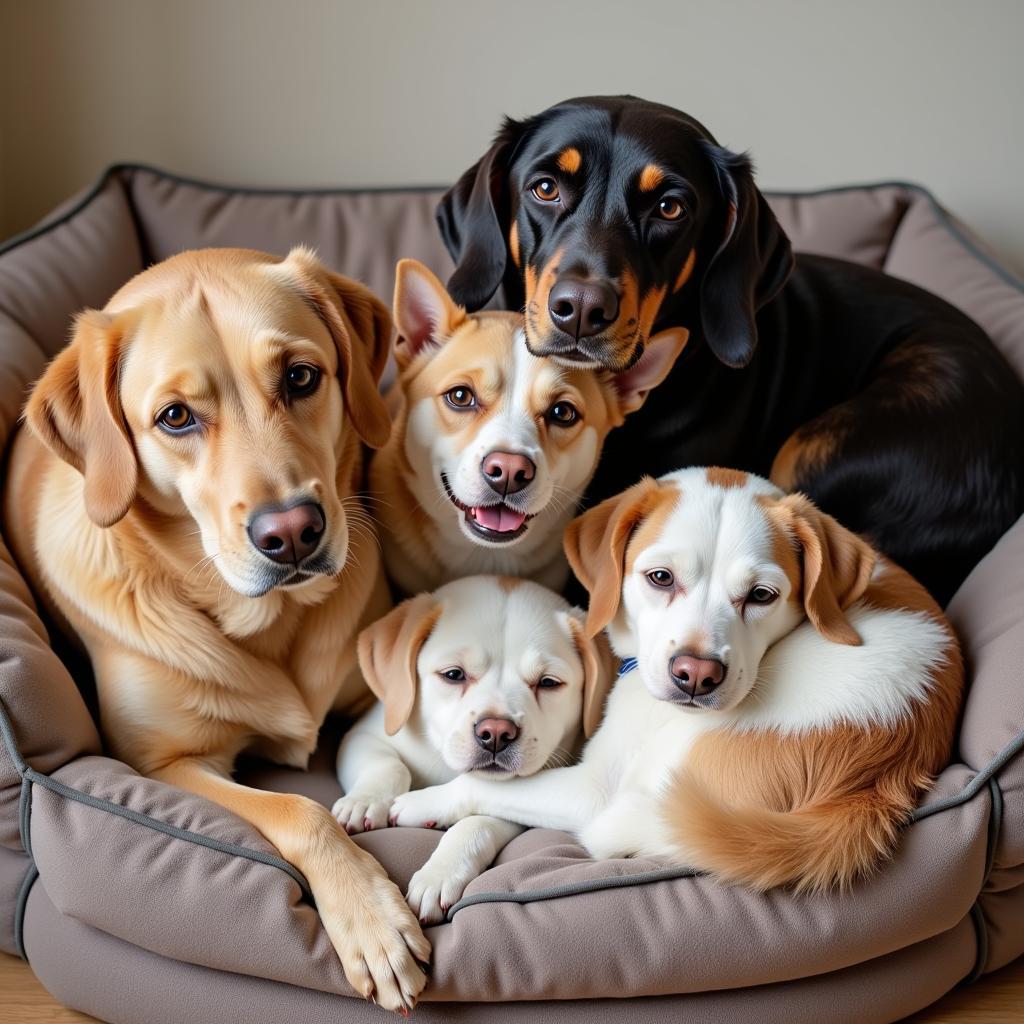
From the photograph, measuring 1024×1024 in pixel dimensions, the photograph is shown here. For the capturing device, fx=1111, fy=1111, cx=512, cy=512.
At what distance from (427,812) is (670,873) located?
0.52m

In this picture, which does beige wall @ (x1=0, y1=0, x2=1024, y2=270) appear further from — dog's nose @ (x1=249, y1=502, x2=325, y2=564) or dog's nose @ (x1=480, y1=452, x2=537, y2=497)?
dog's nose @ (x1=249, y1=502, x2=325, y2=564)

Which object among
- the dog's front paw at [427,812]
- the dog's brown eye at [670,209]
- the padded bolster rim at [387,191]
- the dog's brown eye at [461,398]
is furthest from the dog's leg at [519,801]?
the padded bolster rim at [387,191]

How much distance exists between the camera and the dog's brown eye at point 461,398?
7.64 ft

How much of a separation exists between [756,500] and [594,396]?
18.4 inches

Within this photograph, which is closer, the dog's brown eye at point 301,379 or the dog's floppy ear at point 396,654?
the dog's brown eye at point 301,379

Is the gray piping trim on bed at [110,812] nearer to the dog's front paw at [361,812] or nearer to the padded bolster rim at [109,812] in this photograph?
the padded bolster rim at [109,812]

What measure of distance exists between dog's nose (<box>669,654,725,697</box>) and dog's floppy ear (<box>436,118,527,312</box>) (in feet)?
3.47

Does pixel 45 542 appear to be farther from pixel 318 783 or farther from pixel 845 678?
pixel 845 678

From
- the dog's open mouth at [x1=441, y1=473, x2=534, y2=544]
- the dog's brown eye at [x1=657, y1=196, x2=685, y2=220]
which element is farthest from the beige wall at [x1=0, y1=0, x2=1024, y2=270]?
the dog's open mouth at [x1=441, y1=473, x2=534, y2=544]

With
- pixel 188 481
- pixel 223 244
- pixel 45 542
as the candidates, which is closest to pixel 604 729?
pixel 188 481

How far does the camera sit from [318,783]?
230cm

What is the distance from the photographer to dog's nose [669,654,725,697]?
1.87 meters

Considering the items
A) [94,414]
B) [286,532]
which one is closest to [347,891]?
[286,532]

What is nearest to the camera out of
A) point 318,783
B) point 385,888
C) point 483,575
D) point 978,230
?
point 385,888
